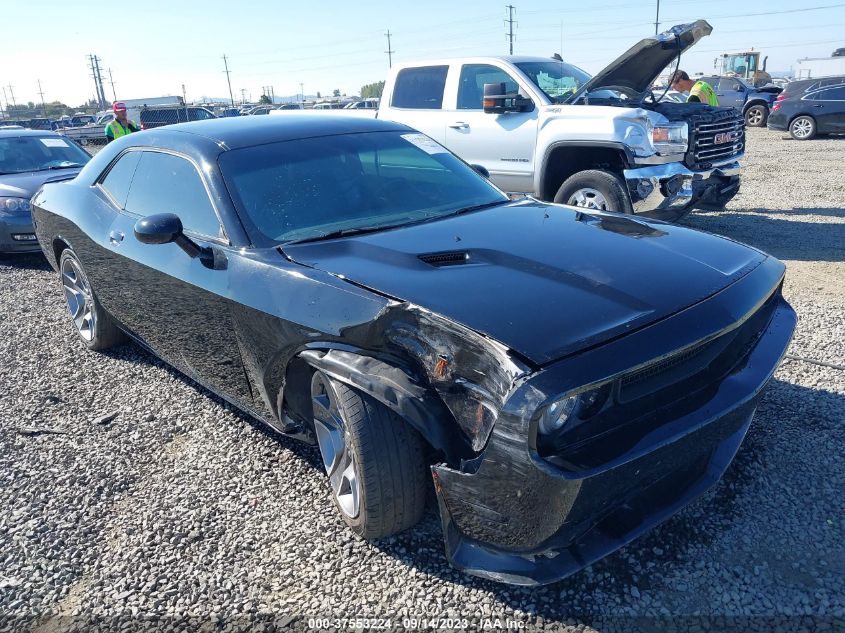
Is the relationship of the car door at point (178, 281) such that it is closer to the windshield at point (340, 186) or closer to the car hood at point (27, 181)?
the windshield at point (340, 186)

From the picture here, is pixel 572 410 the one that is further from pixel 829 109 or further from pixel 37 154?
pixel 829 109

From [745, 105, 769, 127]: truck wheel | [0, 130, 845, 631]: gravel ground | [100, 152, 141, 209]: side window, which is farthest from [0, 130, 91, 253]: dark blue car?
[745, 105, 769, 127]: truck wheel

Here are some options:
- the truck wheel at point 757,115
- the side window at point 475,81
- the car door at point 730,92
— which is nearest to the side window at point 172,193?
the side window at point 475,81

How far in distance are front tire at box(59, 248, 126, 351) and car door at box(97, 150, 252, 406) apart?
1.86 feet

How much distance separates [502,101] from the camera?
22.4 feet

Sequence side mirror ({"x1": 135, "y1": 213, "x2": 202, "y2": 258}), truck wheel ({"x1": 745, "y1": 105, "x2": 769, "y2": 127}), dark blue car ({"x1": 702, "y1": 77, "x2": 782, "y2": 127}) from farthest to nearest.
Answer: truck wheel ({"x1": 745, "y1": 105, "x2": 769, "y2": 127}) < dark blue car ({"x1": 702, "y1": 77, "x2": 782, "y2": 127}) < side mirror ({"x1": 135, "y1": 213, "x2": 202, "y2": 258})

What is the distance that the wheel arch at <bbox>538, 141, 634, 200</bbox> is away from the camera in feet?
20.5

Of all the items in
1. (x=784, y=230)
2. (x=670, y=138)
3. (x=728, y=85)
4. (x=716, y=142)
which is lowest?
(x=784, y=230)

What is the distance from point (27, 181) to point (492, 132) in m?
5.55

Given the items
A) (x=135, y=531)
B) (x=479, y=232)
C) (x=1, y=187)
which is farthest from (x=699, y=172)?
(x=1, y=187)

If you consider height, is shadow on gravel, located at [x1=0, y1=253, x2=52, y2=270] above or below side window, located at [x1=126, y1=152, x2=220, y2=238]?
below

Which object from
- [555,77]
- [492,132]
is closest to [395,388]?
[492,132]

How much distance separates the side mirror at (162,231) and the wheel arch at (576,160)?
4.50m

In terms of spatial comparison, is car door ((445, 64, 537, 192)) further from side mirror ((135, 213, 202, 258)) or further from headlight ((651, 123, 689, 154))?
side mirror ((135, 213, 202, 258))
